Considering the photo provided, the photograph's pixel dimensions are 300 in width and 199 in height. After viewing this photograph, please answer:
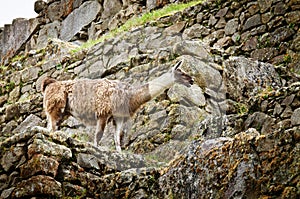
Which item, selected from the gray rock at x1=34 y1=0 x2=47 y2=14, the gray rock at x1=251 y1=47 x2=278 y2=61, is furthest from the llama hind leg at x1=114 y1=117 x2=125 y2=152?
the gray rock at x1=34 y1=0 x2=47 y2=14

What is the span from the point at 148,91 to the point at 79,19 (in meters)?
9.22

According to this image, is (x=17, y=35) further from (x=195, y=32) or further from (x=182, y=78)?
(x=182, y=78)

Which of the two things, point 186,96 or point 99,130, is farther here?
point 186,96

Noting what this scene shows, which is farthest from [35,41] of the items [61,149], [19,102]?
[61,149]

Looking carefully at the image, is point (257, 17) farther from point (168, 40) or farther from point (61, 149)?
point (61, 149)

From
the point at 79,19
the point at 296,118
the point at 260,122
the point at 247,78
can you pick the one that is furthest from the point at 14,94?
the point at 296,118

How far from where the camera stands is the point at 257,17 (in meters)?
13.5

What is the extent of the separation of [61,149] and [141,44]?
626cm

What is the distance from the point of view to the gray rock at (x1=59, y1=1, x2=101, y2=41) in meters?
18.4

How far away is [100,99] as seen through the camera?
9.83m

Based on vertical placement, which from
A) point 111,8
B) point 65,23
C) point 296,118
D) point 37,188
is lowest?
point 65,23

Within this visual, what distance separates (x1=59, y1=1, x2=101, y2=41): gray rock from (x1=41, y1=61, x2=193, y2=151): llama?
8.06m

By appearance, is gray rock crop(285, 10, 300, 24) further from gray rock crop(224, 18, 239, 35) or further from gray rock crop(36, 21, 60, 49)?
gray rock crop(36, 21, 60, 49)

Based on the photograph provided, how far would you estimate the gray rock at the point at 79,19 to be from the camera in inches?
724
